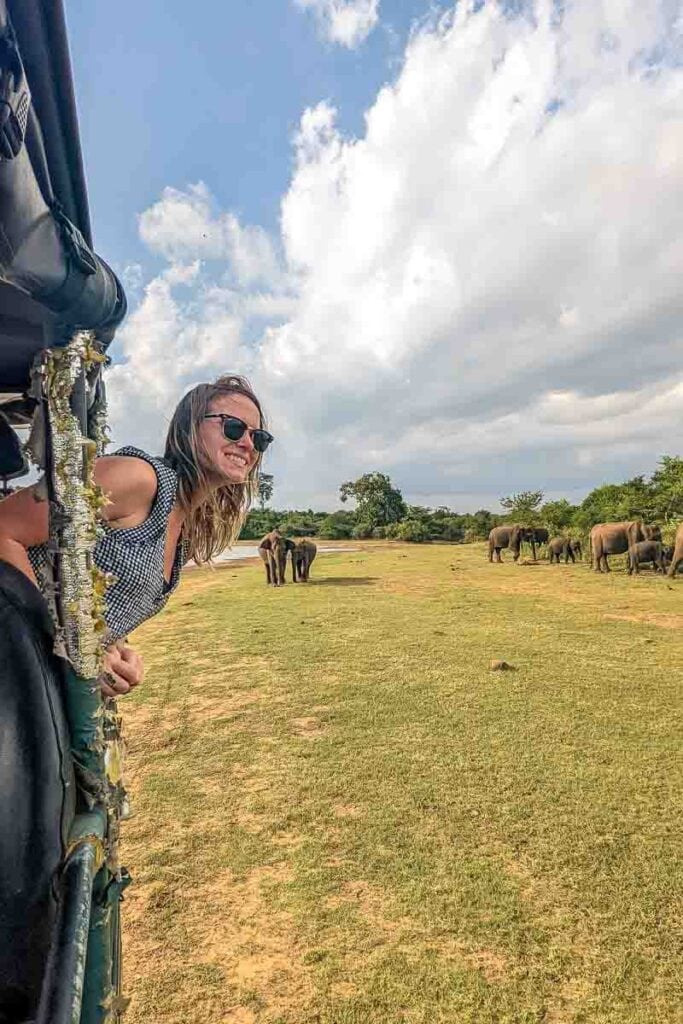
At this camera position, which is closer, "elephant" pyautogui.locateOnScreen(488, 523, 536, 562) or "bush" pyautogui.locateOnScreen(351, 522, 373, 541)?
"elephant" pyautogui.locateOnScreen(488, 523, 536, 562)

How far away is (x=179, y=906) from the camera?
252cm

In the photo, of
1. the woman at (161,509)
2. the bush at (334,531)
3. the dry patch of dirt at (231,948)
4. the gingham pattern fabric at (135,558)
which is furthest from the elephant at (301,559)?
the bush at (334,531)

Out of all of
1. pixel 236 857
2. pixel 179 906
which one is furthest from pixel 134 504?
pixel 236 857

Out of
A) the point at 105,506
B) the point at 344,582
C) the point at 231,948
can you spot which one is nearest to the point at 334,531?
the point at 344,582

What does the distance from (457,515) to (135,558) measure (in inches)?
1586

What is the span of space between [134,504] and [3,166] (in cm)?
64

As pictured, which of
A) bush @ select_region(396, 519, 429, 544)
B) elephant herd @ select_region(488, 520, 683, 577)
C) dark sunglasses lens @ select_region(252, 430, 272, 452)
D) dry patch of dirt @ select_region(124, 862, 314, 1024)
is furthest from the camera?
bush @ select_region(396, 519, 429, 544)

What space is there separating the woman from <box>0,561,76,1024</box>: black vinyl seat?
12 cm

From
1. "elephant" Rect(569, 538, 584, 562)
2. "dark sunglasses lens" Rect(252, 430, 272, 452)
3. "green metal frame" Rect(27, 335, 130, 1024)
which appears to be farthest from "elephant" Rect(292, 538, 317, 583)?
"green metal frame" Rect(27, 335, 130, 1024)

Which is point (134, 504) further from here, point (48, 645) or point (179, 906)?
point (179, 906)

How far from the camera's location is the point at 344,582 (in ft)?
45.6

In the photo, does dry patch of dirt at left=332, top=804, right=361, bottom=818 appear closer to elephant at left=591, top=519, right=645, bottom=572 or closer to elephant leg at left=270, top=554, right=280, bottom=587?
elephant leg at left=270, top=554, right=280, bottom=587

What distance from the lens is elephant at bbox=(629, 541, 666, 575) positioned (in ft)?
48.3

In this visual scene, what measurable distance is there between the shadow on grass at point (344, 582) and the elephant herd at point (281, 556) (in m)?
0.42
